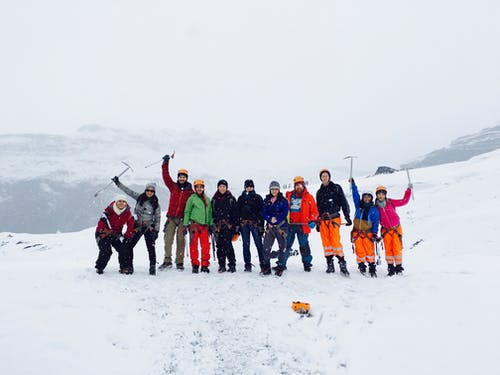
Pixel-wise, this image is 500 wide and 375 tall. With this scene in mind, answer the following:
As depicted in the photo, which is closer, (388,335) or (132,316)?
(388,335)

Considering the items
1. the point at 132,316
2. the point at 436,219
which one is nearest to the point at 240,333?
the point at 132,316

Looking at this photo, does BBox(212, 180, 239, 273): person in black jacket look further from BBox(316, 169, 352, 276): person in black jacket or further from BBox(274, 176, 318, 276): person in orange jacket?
BBox(316, 169, 352, 276): person in black jacket

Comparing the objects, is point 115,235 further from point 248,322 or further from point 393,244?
point 393,244

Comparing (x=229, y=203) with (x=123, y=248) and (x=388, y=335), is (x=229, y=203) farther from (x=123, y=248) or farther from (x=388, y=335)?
(x=388, y=335)

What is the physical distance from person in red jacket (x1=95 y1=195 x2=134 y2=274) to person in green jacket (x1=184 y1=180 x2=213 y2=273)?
1687 mm

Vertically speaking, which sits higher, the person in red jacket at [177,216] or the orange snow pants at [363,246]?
the person in red jacket at [177,216]

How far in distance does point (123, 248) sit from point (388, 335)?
7114mm

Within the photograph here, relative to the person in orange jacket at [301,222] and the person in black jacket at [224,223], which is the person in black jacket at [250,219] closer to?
the person in black jacket at [224,223]

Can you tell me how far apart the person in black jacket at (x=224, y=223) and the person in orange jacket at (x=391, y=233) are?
429 centimetres

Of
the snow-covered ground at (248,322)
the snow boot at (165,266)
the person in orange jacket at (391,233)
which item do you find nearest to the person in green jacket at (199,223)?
the snow-covered ground at (248,322)

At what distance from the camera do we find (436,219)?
67.7 feet

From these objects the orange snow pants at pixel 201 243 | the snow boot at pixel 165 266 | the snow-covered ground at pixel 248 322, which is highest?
the orange snow pants at pixel 201 243

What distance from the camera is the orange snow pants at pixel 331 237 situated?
10.0m

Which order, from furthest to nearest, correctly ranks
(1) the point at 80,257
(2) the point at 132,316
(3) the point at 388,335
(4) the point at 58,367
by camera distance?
(1) the point at 80,257 < (2) the point at 132,316 < (3) the point at 388,335 < (4) the point at 58,367
